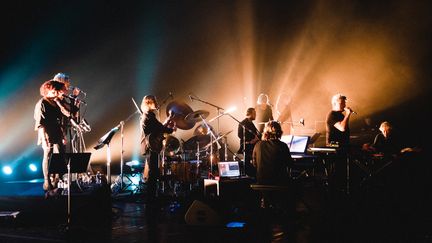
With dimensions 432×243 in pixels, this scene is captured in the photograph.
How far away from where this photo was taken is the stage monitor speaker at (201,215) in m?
5.17

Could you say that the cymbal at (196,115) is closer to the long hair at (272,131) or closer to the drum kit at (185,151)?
the drum kit at (185,151)

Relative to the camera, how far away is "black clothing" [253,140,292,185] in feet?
17.3

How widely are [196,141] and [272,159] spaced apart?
3.99 metres

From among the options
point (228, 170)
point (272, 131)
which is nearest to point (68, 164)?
point (228, 170)

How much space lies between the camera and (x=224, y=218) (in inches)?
204

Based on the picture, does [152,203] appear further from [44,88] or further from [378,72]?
[378,72]

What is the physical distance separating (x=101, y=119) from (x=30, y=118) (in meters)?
1.98

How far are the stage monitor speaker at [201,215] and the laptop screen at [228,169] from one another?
1122 millimetres

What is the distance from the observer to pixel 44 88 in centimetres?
636

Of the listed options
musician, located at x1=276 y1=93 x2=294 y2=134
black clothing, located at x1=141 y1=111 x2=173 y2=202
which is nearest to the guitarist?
black clothing, located at x1=141 y1=111 x2=173 y2=202

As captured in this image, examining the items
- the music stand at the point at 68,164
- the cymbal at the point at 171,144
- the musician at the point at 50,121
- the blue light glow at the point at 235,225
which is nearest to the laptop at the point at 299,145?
the blue light glow at the point at 235,225

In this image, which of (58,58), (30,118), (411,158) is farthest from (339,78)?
(30,118)

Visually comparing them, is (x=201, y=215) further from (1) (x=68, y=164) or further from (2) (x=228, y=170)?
(1) (x=68, y=164)

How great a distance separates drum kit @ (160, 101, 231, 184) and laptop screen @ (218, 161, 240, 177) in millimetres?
1258
